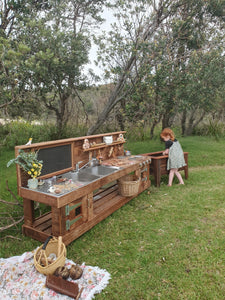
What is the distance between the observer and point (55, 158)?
4035 mm

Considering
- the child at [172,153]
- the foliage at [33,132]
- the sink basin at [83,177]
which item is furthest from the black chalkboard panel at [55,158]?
the foliage at [33,132]

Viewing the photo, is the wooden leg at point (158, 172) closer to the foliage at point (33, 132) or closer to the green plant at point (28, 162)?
the green plant at point (28, 162)

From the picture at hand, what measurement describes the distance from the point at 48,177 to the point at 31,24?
176 inches

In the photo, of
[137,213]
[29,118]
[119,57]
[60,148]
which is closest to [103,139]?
[60,148]

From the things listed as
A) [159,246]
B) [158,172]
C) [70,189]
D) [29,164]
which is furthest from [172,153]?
[29,164]

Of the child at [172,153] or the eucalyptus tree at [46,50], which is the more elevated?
the eucalyptus tree at [46,50]

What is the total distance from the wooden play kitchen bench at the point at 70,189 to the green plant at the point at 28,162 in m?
0.11

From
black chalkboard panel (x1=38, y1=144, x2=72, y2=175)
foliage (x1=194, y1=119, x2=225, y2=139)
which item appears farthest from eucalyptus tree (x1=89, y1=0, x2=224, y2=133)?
foliage (x1=194, y1=119, x2=225, y2=139)

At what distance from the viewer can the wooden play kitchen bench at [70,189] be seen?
319 centimetres

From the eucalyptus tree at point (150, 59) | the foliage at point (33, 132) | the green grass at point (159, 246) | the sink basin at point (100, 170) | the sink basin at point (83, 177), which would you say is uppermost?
the eucalyptus tree at point (150, 59)

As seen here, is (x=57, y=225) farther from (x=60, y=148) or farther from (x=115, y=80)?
(x=115, y=80)

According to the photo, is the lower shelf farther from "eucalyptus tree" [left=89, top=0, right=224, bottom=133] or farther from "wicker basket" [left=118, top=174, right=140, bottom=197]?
"eucalyptus tree" [left=89, top=0, right=224, bottom=133]

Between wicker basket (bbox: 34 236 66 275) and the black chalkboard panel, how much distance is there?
1.22 metres

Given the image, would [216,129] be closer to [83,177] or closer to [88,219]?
[83,177]
